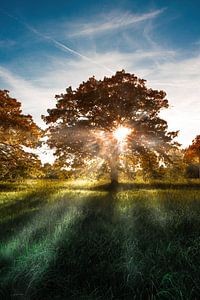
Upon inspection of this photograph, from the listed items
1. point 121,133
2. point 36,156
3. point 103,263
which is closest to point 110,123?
point 121,133

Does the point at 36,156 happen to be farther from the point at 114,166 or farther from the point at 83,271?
the point at 83,271

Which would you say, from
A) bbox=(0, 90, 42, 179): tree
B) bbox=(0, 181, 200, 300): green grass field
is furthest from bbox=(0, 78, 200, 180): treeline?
bbox=(0, 181, 200, 300): green grass field

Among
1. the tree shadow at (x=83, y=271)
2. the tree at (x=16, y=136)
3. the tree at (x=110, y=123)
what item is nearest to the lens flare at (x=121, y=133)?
the tree at (x=110, y=123)

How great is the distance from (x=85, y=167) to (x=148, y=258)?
17854 mm

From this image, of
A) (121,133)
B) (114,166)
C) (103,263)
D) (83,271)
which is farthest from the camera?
(114,166)

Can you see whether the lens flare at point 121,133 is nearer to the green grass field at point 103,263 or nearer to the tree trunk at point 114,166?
the tree trunk at point 114,166

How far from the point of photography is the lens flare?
2292 cm

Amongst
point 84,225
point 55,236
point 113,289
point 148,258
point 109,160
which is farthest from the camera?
point 109,160

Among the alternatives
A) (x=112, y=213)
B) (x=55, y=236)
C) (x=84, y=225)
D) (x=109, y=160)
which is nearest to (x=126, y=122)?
(x=109, y=160)

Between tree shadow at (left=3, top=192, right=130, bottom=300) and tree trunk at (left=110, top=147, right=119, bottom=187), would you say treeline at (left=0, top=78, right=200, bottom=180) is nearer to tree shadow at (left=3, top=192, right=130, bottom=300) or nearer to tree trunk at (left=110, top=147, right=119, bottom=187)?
tree trunk at (left=110, top=147, right=119, bottom=187)

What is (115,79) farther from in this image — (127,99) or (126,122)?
(126,122)

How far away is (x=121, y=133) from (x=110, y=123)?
1202 millimetres

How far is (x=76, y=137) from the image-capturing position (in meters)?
21.6

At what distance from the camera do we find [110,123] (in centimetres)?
2275
